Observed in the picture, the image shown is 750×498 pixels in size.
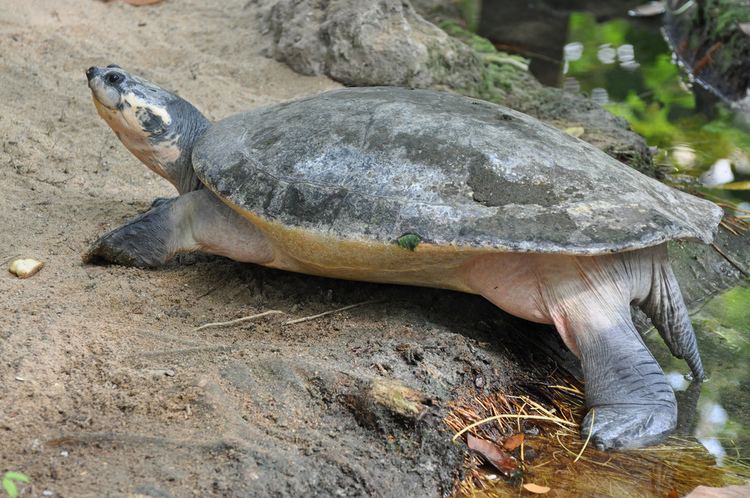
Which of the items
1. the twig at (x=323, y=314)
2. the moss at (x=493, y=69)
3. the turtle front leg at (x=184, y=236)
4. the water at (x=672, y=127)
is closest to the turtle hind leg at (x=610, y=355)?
the water at (x=672, y=127)

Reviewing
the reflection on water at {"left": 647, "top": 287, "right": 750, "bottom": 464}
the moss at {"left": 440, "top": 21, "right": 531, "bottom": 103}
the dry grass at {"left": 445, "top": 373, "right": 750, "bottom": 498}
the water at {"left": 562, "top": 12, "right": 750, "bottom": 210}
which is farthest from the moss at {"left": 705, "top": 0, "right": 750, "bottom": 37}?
the dry grass at {"left": 445, "top": 373, "right": 750, "bottom": 498}

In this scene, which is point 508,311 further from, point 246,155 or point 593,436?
point 246,155

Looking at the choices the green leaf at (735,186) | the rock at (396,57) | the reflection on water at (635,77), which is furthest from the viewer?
the rock at (396,57)

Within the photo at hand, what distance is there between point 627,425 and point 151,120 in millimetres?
2669

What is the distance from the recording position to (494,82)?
7.03m

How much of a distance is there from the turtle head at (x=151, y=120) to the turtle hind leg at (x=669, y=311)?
90.1 inches

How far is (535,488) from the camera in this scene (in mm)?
2895

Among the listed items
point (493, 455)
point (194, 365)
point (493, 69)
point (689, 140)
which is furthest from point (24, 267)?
point (689, 140)

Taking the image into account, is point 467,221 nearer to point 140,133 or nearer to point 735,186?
point 140,133

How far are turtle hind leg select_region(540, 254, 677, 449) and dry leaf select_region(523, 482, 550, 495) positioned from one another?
0.35 m

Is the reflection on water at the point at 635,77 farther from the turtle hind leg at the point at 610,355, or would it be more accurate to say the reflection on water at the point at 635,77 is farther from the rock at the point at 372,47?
the turtle hind leg at the point at 610,355

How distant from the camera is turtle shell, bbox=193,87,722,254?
319 cm

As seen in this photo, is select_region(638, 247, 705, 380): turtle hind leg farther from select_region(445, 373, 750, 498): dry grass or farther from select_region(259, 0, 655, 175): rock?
select_region(259, 0, 655, 175): rock

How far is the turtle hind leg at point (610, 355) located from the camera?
10.4 feet
